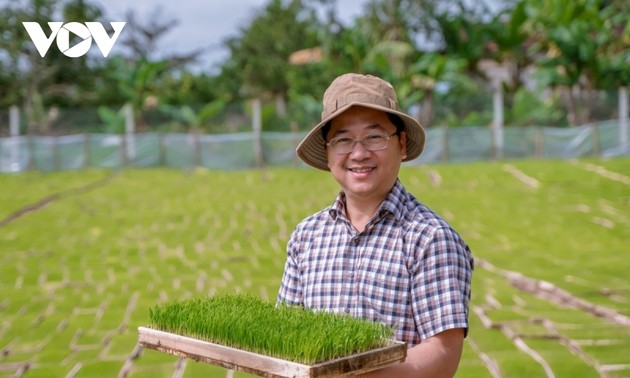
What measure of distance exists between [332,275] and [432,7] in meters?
18.2

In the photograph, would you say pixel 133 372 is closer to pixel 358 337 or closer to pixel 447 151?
pixel 358 337

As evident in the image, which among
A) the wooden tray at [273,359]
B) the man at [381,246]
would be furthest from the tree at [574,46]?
the wooden tray at [273,359]

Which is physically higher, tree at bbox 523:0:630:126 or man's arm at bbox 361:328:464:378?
tree at bbox 523:0:630:126

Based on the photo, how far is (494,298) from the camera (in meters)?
5.96

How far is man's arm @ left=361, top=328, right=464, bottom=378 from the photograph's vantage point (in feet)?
5.50

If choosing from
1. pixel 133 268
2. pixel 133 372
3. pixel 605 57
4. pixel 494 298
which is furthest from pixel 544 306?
pixel 605 57

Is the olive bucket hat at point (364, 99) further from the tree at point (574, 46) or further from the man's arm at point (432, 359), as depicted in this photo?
the tree at point (574, 46)

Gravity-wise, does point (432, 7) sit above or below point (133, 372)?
above

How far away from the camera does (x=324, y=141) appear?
6.60ft

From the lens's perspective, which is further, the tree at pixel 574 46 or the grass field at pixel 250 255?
the tree at pixel 574 46

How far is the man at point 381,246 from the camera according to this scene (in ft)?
5.85

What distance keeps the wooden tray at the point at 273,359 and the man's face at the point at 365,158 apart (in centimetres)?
36

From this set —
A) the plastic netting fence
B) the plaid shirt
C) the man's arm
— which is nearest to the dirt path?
the plastic netting fence

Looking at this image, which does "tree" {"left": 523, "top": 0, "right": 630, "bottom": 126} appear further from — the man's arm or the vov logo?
the man's arm
